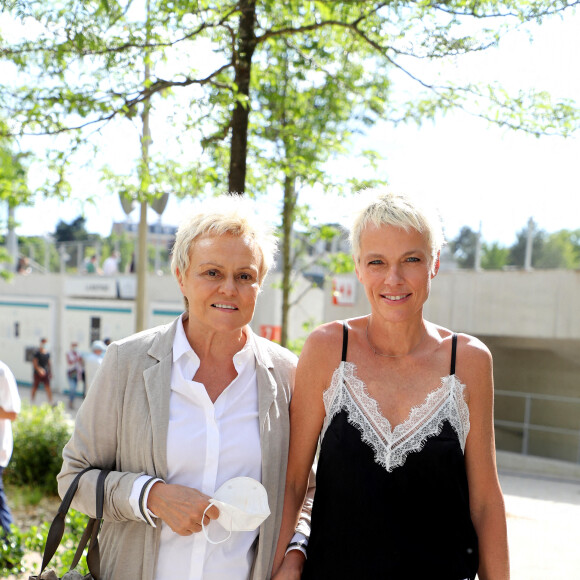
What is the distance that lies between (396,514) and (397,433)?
0.85 ft

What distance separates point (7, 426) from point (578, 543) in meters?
5.26

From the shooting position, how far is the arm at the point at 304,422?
2521mm

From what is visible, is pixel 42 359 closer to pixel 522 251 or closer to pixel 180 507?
pixel 522 251

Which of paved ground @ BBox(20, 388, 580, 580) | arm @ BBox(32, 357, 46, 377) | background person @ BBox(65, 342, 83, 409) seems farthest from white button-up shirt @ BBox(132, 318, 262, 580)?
arm @ BBox(32, 357, 46, 377)

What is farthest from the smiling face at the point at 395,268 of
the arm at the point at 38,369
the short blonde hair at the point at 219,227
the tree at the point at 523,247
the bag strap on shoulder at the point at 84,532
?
the arm at the point at 38,369

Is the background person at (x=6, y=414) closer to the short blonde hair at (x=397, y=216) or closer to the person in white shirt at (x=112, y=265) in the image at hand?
the short blonde hair at (x=397, y=216)

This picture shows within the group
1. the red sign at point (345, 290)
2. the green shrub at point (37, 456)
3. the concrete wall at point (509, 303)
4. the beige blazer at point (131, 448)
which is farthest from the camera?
the red sign at point (345, 290)

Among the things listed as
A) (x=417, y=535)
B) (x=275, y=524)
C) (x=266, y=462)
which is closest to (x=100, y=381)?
(x=266, y=462)

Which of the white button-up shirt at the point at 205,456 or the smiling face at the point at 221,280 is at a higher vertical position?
the smiling face at the point at 221,280

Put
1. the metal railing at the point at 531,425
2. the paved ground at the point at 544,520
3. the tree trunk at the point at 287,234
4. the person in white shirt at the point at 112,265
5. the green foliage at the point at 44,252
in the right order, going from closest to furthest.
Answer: the paved ground at the point at 544,520 < the tree trunk at the point at 287,234 < the metal railing at the point at 531,425 < the person in white shirt at the point at 112,265 < the green foliage at the point at 44,252

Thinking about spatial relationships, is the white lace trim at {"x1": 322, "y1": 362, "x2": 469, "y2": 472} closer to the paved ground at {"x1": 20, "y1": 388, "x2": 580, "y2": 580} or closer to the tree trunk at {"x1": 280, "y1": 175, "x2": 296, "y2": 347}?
the paved ground at {"x1": 20, "y1": 388, "x2": 580, "y2": 580}

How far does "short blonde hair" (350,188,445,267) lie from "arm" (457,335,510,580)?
0.44m

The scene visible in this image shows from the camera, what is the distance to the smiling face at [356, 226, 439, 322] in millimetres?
2418

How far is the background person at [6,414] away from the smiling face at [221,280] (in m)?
3.01
